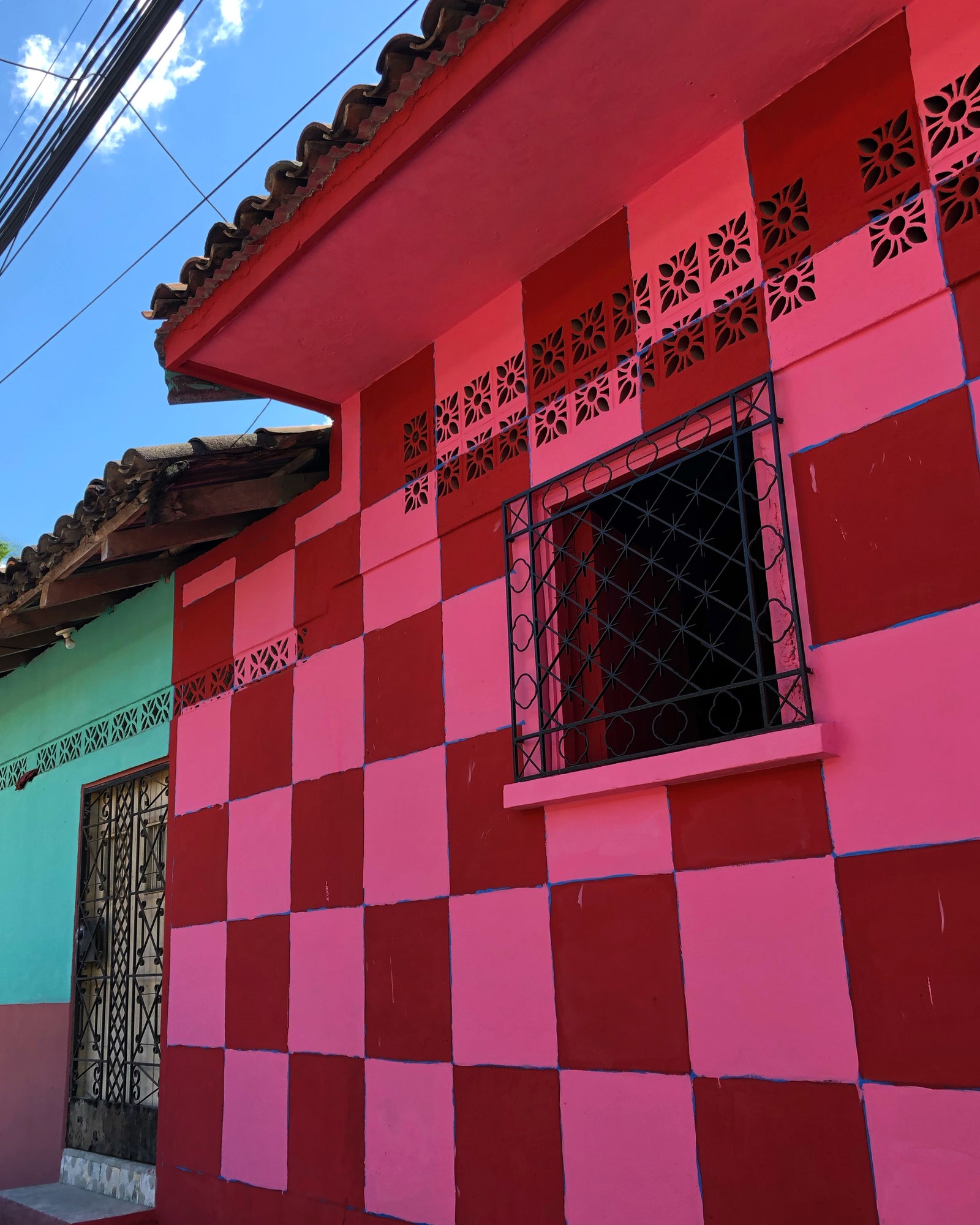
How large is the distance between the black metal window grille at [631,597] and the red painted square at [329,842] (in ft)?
3.12

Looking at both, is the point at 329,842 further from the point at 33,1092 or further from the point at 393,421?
the point at 33,1092

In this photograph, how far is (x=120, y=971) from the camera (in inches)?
225

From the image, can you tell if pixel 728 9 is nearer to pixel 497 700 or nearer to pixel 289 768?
pixel 497 700

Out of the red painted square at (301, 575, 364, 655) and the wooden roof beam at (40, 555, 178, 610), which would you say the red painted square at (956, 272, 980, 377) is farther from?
the wooden roof beam at (40, 555, 178, 610)

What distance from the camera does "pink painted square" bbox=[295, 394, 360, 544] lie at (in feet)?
14.9

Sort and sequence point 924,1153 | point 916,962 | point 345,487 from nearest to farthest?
1. point 924,1153
2. point 916,962
3. point 345,487

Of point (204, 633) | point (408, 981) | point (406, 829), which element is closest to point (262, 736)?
point (204, 633)

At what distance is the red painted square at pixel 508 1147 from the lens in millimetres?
3137

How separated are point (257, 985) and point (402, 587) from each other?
1.78 m

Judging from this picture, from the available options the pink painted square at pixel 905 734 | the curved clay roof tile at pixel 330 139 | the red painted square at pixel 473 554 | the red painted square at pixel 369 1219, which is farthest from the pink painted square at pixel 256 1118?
the curved clay roof tile at pixel 330 139

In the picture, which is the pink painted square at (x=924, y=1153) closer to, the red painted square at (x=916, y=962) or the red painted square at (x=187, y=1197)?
the red painted square at (x=916, y=962)

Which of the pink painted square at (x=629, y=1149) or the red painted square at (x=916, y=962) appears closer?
the red painted square at (x=916, y=962)

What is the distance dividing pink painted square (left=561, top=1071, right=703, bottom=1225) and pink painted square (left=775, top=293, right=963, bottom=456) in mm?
1784

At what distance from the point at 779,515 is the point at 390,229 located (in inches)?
66.5
